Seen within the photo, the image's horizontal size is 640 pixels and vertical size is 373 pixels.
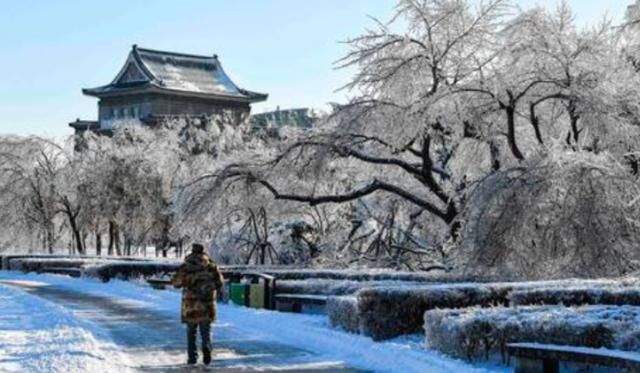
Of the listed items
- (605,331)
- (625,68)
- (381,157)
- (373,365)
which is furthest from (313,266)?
(605,331)

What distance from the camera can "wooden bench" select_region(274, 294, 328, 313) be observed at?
19.4 m

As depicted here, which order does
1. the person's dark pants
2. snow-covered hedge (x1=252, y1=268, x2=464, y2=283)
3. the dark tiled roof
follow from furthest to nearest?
the dark tiled roof
snow-covered hedge (x1=252, y1=268, x2=464, y2=283)
the person's dark pants

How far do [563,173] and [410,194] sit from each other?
23.0 feet

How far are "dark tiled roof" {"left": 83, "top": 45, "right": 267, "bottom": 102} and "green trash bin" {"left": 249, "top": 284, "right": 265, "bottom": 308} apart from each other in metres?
46.2

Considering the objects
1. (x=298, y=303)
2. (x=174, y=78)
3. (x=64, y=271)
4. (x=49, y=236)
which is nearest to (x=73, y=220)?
(x=49, y=236)

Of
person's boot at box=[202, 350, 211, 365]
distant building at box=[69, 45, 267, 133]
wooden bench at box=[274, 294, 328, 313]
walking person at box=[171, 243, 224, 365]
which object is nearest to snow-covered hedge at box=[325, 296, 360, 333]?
wooden bench at box=[274, 294, 328, 313]

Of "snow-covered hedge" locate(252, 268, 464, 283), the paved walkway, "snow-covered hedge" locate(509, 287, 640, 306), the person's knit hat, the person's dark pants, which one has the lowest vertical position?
the paved walkway

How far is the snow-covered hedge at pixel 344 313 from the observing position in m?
15.5

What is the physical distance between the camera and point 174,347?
568 inches

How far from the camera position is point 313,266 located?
3116 centimetres

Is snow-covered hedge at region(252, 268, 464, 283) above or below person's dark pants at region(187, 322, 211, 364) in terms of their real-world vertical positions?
above

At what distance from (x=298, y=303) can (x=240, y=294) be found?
115 inches

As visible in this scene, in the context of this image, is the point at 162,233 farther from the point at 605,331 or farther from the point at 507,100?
the point at 605,331

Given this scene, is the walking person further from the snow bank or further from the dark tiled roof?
the dark tiled roof
